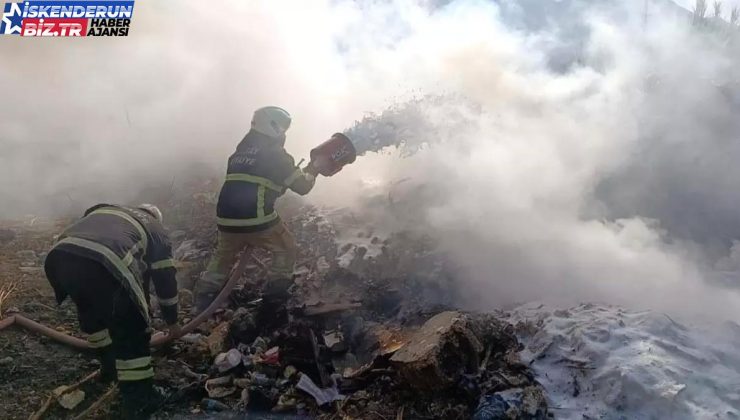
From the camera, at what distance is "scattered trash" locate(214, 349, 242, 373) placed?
408 centimetres

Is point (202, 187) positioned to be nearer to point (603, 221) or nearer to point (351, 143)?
point (351, 143)

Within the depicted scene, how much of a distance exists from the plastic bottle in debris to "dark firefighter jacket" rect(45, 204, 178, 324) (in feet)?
2.23

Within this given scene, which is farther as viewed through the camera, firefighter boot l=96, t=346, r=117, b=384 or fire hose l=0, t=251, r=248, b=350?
fire hose l=0, t=251, r=248, b=350

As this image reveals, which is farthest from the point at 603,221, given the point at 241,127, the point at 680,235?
the point at 241,127

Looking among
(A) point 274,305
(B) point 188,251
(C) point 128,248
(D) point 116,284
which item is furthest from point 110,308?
(B) point 188,251

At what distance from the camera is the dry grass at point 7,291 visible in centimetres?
500

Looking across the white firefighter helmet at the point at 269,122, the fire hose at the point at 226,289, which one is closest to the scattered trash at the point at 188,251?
the fire hose at the point at 226,289

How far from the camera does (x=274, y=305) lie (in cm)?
501

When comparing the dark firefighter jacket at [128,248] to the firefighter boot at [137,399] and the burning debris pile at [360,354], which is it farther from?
the burning debris pile at [360,354]

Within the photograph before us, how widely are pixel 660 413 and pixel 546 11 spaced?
20.6m

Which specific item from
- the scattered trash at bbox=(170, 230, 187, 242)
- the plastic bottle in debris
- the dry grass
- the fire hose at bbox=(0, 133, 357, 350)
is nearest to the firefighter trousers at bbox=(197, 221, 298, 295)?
the fire hose at bbox=(0, 133, 357, 350)

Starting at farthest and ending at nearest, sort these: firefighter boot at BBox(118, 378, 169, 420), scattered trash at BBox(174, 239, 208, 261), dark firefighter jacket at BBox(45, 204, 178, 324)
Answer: scattered trash at BBox(174, 239, 208, 261) < firefighter boot at BBox(118, 378, 169, 420) < dark firefighter jacket at BBox(45, 204, 178, 324)

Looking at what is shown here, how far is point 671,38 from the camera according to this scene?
9562 mm

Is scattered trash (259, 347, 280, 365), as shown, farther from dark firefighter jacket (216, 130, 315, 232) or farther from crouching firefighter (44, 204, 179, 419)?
dark firefighter jacket (216, 130, 315, 232)
